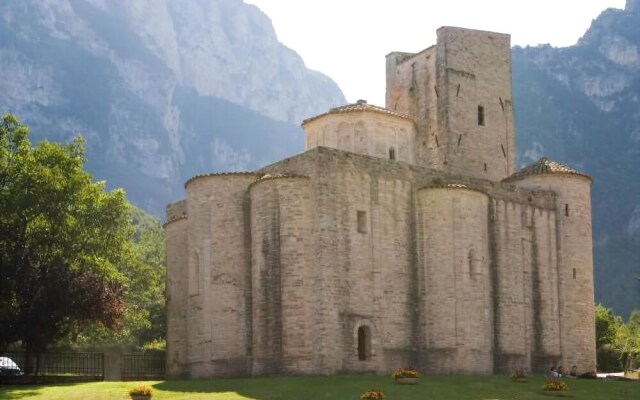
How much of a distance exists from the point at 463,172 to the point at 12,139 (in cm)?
2269

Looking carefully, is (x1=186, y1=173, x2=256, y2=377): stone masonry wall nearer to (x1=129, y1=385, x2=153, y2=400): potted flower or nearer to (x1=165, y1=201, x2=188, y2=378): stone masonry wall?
(x1=165, y1=201, x2=188, y2=378): stone masonry wall

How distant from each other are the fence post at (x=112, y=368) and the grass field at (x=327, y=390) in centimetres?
684

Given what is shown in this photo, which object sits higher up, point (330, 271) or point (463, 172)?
point (463, 172)

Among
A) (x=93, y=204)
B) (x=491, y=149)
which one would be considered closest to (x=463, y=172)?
(x=491, y=149)

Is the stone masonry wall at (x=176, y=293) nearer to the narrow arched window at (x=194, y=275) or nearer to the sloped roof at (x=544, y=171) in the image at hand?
the narrow arched window at (x=194, y=275)

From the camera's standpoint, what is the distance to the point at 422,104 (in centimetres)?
5231

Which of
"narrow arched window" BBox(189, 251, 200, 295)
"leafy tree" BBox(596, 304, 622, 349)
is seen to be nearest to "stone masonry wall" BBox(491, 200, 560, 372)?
"narrow arched window" BBox(189, 251, 200, 295)

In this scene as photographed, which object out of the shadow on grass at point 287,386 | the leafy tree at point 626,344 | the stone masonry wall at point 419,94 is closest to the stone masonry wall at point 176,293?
the shadow on grass at point 287,386

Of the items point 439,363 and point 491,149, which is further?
point 491,149

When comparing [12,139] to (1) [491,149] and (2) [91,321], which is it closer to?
(2) [91,321]

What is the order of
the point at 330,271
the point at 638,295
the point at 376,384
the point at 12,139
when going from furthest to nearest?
1. the point at 638,295
2. the point at 12,139
3. the point at 330,271
4. the point at 376,384

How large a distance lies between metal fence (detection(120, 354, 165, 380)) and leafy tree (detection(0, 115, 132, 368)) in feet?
12.7

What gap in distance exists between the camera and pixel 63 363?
42094 millimetres

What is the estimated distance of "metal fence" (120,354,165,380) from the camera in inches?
1818
